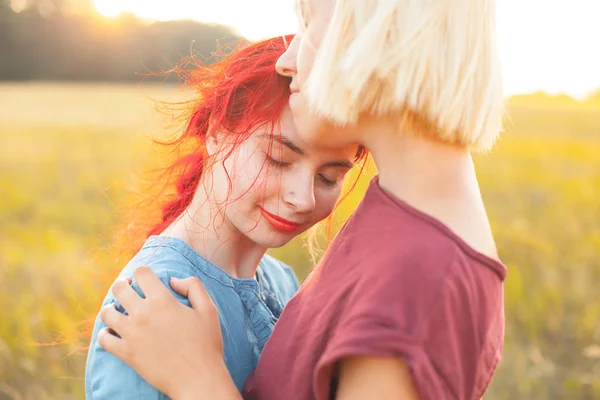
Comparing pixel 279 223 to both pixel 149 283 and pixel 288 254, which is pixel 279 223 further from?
pixel 288 254

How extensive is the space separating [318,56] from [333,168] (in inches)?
16.6

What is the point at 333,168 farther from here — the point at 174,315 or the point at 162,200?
the point at 162,200

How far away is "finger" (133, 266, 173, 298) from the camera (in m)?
1.53

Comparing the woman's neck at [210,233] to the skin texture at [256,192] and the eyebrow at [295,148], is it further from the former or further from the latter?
the eyebrow at [295,148]

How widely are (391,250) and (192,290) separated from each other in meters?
0.49

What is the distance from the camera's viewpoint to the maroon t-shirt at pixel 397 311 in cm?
127

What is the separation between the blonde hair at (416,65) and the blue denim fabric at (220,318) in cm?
60

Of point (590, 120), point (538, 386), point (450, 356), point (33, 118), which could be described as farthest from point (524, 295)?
point (33, 118)

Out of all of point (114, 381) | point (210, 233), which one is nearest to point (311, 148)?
point (210, 233)

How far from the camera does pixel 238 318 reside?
1.79 m

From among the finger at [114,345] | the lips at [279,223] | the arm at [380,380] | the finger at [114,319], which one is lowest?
the finger at [114,345]

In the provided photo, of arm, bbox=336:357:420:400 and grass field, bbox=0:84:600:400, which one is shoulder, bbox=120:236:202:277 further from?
arm, bbox=336:357:420:400

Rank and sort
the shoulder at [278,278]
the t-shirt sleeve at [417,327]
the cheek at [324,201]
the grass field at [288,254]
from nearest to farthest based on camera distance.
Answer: the t-shirt sleeve at [417,327], the cheek at [324,201], the shoulder at [278,278], the grass field at [288,254]

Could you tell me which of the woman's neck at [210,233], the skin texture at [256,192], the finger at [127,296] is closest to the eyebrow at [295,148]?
the skin texture at [256,192]
